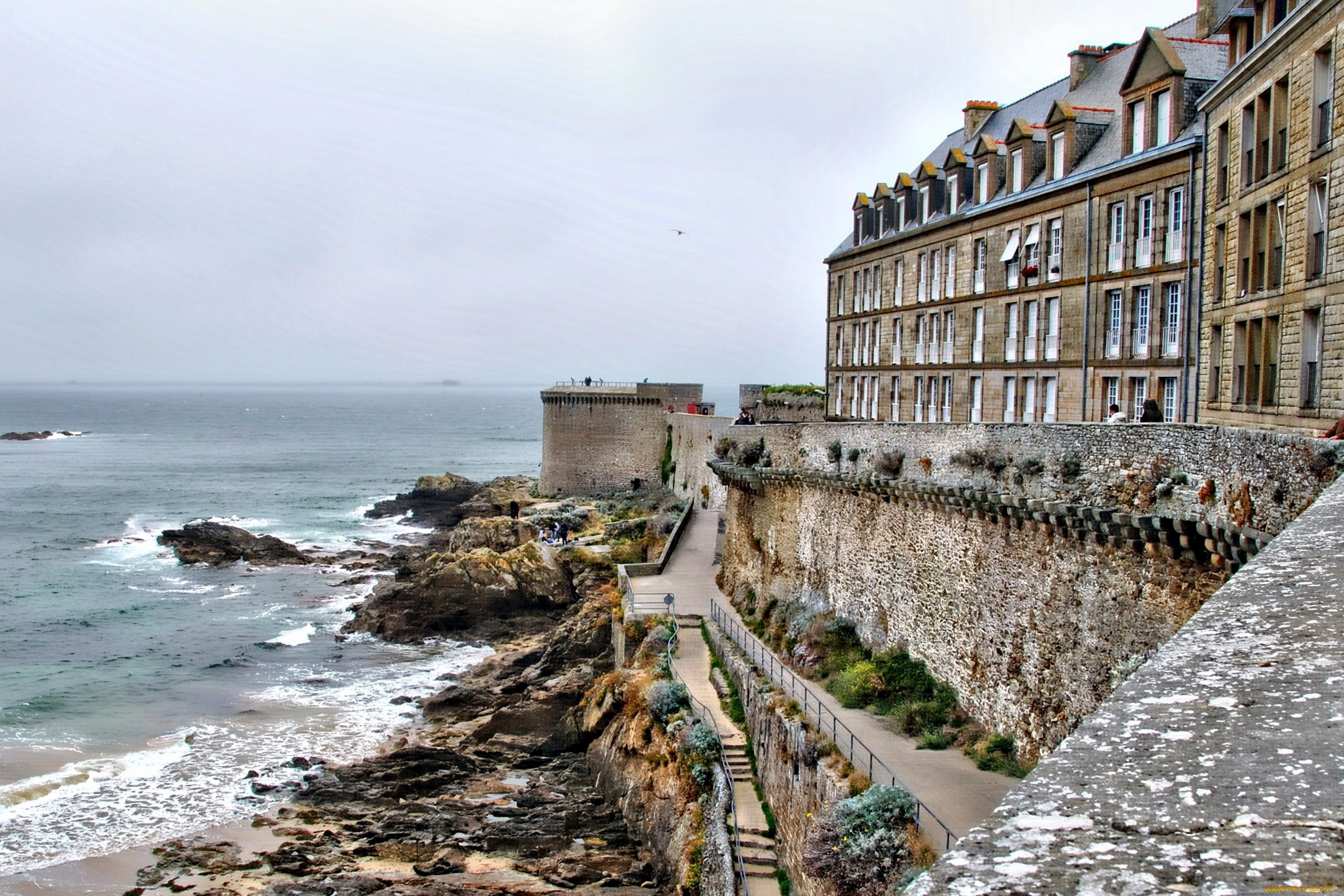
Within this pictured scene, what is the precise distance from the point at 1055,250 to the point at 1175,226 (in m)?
3.38

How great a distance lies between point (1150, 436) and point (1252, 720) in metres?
8.30

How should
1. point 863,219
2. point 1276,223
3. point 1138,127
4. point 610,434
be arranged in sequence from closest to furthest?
point 1276,223 → point 1138,127 → point 863,219 → point 610,434

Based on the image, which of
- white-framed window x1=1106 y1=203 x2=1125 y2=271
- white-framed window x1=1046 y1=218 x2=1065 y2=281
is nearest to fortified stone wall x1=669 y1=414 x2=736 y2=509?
white-framed window x1=1046 y1=218 x2=1065 y2=281

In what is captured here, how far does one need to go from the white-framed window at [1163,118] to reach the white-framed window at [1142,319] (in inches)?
104

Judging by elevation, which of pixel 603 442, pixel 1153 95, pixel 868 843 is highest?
pixel 1153 95

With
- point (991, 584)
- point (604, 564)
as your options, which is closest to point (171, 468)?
point (604, 564)

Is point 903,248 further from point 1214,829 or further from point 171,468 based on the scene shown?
point 171,468

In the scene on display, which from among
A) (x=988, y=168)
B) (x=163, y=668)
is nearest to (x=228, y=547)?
(x=163, y=668)

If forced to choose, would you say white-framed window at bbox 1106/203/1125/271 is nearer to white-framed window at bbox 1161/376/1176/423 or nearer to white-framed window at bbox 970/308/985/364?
white-framed window at bbox 1161/376/1176/423

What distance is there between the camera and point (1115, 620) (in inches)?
476

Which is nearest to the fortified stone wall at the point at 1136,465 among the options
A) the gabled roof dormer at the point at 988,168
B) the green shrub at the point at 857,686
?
the green shrub at the point at 857,686

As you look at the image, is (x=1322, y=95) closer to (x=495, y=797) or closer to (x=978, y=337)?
(x=978, y=337)

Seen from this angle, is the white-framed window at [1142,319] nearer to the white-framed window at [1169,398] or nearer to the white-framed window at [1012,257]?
the white-framed window at [1169,398]

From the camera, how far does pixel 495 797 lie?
22.1 meters
